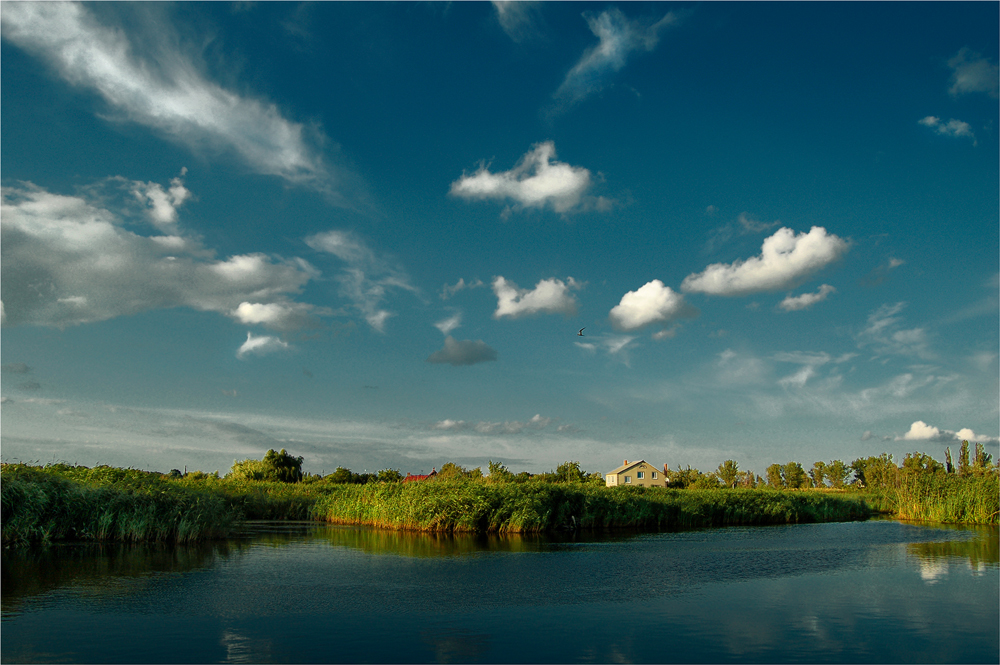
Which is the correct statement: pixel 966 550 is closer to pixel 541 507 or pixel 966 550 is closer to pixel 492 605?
pixel 541 507

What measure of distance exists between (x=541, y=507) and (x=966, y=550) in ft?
70.0

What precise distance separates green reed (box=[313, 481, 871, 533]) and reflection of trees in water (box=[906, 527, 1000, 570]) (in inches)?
666

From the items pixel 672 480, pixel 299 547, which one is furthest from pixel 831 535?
pixel 672 480

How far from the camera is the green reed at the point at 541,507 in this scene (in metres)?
38.7

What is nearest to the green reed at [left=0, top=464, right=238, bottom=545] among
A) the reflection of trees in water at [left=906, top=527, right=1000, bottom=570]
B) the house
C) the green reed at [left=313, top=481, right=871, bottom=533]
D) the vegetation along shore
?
the vegetation along shore

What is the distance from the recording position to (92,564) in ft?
77.2

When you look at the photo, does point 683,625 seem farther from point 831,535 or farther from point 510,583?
point 831,535

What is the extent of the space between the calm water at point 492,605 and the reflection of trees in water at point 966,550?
25 cm

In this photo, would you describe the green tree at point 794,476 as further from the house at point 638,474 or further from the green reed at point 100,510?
the green reed at point 100,510

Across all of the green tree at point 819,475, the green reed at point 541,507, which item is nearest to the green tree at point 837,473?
the green tree at point 819,475

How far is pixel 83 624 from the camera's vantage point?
1477 cm

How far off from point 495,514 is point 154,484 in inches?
715

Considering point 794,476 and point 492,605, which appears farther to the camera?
point 794,476

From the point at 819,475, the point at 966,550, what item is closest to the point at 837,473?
the point at 819,475
